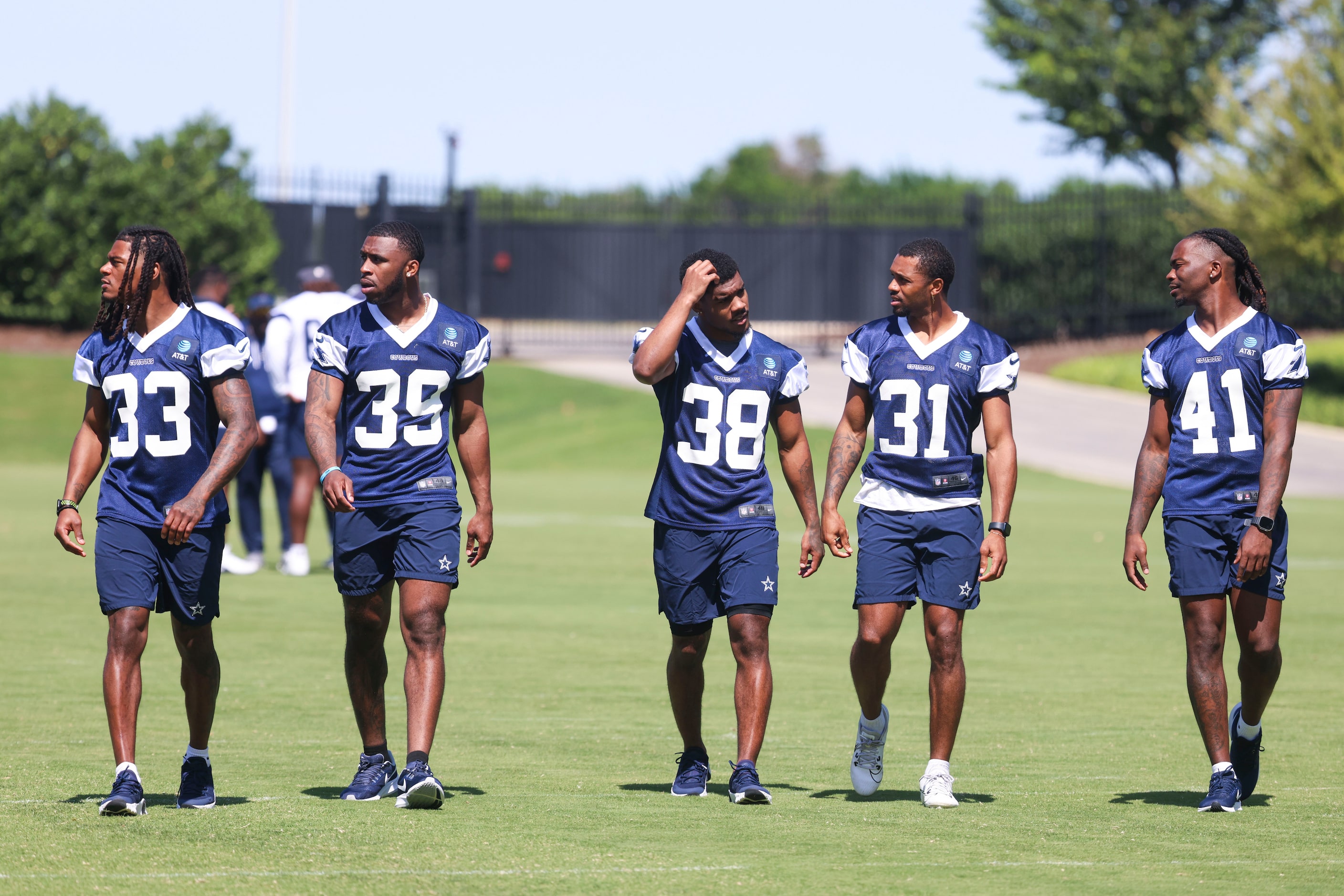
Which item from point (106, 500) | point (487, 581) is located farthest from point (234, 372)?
point (487, 581)

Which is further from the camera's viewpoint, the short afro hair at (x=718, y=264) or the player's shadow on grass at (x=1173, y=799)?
the short afro hair at (x=718, y=264)

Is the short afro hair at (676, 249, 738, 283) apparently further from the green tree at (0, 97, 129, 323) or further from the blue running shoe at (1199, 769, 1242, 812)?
the green tree at (0, 97, 129, 323)

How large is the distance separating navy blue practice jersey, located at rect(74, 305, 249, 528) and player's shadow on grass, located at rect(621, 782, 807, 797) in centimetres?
186

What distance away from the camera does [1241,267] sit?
23.2ft

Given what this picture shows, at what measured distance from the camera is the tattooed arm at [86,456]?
6.53 meters

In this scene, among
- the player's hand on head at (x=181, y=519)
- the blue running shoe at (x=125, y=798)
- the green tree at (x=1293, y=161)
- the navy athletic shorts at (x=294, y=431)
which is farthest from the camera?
the green tree at (x=1293, y=161)

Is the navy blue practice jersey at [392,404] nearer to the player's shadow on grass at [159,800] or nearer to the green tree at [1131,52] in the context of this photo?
the player's shadow on grass at [159,800]

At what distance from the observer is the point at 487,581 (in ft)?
45.8

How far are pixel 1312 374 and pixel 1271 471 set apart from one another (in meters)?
27.0

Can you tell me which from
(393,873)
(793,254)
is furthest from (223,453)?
(793,254)

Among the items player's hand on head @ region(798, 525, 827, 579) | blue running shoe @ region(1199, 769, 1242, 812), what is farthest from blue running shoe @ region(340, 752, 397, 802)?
blue running shoe @ region(1199, 769, 1242, 812)

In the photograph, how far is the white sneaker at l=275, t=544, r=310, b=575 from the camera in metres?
14.1

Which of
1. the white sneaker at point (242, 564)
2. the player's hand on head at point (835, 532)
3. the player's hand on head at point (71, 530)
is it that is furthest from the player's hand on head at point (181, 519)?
the white sneaker at point (242, 564)

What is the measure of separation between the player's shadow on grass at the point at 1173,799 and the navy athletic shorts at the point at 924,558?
0.92 meters
